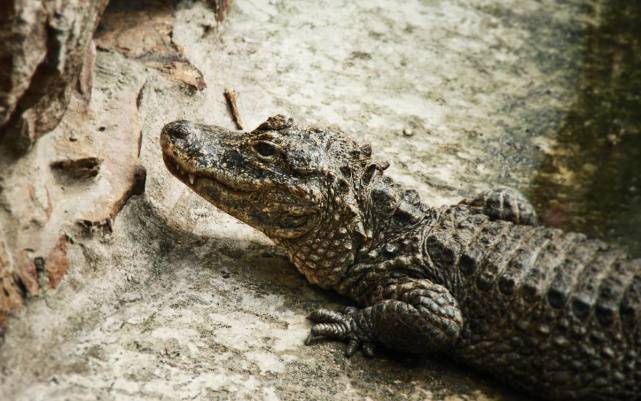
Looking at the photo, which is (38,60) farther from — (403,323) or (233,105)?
(233,105)

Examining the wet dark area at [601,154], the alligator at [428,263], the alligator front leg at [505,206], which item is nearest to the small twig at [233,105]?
the alligator at [428,263]

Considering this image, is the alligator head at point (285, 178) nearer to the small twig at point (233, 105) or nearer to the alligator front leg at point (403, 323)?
the alligator front leg at point (403, 323)

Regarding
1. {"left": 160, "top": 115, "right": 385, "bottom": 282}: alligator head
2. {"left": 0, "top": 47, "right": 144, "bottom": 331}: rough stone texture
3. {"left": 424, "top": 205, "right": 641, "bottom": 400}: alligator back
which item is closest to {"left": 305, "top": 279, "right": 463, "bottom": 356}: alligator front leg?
{"left": 424, "top": 205, "right": 641, "bottom": 400}: alligator back

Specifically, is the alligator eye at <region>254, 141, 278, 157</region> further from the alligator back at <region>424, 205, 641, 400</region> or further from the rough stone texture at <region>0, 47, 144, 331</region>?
the alligator back at <region>424, 205, 641, 400</region>

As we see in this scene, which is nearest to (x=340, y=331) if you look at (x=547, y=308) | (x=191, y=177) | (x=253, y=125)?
(x=547, y=308)

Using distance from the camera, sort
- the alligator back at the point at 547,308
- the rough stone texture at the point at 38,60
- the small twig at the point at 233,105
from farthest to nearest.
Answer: the small twig at the point at 233,105 < the alligator back at the point at 547,308 < the rough stone texture at the point at 38,60
